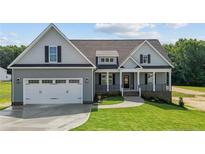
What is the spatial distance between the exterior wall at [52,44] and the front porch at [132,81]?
536 cm

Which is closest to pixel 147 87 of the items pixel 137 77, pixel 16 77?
pixel 137 77

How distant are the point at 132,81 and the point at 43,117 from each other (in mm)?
13911

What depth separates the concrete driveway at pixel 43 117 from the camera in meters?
13.7

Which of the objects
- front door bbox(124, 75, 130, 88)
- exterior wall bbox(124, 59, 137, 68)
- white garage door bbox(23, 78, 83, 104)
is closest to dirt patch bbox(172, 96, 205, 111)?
front door bbox(124, 75, 130, 88)

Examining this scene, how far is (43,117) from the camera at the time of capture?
645 inches

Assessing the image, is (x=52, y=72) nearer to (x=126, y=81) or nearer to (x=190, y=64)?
(x=126, y=81)

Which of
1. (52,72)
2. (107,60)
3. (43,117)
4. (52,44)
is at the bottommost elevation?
(43,117)

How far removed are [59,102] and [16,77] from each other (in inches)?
145

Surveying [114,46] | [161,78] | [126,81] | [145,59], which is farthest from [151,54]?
[114,46]

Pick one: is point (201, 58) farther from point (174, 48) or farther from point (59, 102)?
point (59, 102)
